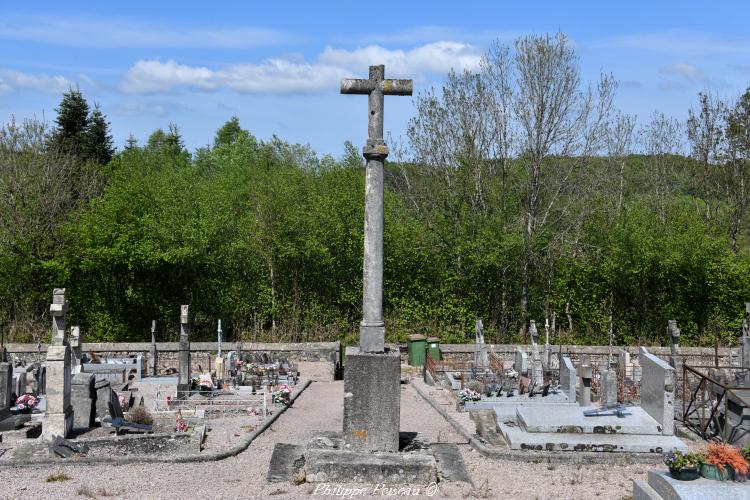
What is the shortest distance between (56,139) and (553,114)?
21.0 m

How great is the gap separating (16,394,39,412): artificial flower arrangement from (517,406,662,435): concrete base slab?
365 inches

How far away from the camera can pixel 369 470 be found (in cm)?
1052

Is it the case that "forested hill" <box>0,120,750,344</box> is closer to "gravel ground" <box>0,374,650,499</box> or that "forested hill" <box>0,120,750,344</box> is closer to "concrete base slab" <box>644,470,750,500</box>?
"gravel ground" <box>0,374,650,499</box>

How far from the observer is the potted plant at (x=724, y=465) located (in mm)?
8812

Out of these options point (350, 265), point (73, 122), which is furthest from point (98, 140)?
point (350, 265)

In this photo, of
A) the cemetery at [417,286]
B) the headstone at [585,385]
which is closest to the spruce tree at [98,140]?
the cemetery at [417,286]

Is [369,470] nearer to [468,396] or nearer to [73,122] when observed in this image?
[468,396]

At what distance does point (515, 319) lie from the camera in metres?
28.7

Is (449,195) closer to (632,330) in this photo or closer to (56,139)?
(632,330)

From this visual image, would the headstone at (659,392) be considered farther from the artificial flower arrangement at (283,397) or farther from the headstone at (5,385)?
the headstone at (5,385)

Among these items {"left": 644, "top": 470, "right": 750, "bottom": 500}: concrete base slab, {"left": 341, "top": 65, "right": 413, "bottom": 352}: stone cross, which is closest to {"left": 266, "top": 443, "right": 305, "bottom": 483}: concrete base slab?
{"left": 341, "top": 65, "right": 413, "bottom": 352}: stone cross

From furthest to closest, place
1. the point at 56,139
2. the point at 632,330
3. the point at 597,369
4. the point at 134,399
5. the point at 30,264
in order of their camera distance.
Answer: the point at 56,139 < the point at 632,330 < the point at 30,264 < the point at 597,369 < the point at 134,399

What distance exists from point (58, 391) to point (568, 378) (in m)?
10.4

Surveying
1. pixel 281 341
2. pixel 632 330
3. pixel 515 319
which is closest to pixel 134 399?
pixel 281 341
